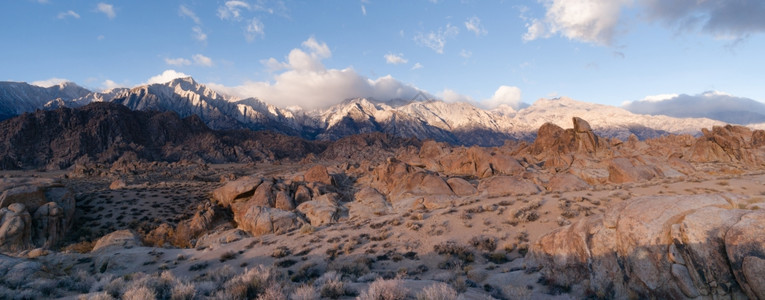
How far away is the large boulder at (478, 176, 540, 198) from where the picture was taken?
29913 millimetres

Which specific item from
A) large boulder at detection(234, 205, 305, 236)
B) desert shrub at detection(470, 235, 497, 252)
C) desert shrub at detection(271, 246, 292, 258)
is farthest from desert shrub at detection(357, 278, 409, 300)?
large boulder at detection(234, 205, 305, 236)

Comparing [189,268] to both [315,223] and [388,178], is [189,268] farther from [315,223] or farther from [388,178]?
[388,178]

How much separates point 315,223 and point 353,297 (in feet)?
67.4

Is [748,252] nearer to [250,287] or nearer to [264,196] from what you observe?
[250,287]

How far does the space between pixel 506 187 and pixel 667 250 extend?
80.8ft

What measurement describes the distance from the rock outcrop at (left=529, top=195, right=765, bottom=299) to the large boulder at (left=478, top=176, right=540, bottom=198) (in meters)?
20.5

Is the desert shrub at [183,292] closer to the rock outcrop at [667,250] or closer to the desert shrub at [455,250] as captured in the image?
the rock outcrop at [667,250]

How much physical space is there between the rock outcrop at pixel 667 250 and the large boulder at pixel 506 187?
67.3ft

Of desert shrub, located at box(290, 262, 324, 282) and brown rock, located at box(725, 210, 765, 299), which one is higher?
brown rock, located at box(725, 210, 765, 299)

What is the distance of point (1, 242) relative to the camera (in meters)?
22.9

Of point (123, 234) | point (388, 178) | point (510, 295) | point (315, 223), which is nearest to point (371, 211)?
point (315, 223)

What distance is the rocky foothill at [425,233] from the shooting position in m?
7.00

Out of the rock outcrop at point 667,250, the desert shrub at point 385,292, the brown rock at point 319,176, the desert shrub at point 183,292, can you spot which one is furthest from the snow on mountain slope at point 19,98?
the rock outcrop at point 667,250

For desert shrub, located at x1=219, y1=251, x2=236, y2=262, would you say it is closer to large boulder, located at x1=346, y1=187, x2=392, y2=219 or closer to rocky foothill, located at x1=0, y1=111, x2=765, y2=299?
rocky foothill, located at x1=0, y1=111, x2=765, y2=299
